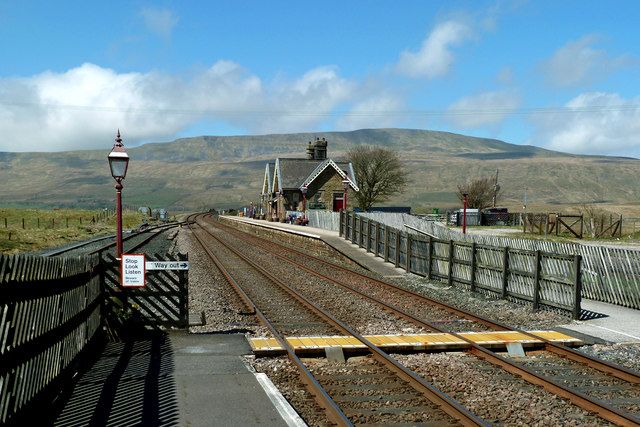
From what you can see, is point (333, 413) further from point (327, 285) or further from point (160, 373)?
point (327, 285)

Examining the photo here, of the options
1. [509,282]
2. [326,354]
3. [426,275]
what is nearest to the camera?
[326,354]

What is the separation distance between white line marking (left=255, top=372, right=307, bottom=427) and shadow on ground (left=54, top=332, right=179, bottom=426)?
1105mm

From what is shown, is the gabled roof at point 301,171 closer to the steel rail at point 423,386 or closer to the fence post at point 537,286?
the fence post at point 537,286

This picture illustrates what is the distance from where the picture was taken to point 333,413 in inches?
290

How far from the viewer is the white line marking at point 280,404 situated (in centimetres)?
709

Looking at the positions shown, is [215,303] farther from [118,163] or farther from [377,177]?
[377,177]

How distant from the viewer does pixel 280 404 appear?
7.72m

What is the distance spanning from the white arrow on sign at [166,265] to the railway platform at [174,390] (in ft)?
4.67

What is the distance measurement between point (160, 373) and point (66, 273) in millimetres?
1814

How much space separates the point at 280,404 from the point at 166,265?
5.06 meters

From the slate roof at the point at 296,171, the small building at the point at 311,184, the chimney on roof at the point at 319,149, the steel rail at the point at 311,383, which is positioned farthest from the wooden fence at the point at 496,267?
the chimney on roof at the point at 319,149

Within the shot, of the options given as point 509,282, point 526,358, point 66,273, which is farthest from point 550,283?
point 66,273

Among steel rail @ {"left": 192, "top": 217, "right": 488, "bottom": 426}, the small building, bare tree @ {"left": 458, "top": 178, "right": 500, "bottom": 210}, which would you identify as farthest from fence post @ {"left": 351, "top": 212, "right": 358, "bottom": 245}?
bare tree @ {"left": 458, "top": 178, "right": 500, "bottom": 210}

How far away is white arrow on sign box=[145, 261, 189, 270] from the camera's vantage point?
39.5 ft
